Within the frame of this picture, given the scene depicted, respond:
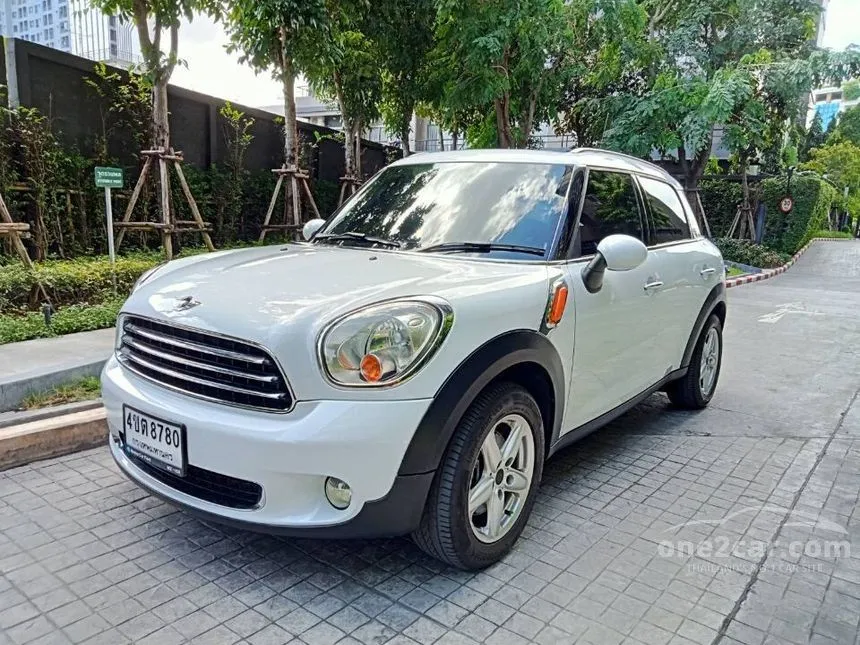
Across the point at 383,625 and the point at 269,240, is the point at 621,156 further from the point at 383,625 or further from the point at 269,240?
the point at 269,240

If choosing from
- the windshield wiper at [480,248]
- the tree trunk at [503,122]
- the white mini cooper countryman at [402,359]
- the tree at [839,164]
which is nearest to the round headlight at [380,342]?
the white mini cooper countryman at [402,359]

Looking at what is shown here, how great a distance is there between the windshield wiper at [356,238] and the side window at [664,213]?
167cm

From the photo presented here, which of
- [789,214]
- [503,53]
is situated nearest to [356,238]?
[503,53]

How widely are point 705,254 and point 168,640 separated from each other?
13.0 feet

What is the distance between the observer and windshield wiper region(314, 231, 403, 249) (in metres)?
3.27

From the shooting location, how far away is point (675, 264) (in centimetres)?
404

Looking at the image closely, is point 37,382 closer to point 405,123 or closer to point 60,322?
point 60,322

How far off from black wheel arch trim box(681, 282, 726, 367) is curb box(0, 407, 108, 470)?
12.2 ft

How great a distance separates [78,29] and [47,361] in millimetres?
8050

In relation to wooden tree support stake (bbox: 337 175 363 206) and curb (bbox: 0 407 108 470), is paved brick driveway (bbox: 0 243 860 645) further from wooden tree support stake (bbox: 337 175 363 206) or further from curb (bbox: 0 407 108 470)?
wooden tree support stake (bbox: 337 175 363 206)

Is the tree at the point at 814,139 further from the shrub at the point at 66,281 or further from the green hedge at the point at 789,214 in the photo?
the shrub at the point at 66,281

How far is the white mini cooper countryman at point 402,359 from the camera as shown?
2.21 m

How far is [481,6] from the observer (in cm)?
1025

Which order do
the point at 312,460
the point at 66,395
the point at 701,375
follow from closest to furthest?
the point at 312,460 → the point at 66,395 → the point at 701,375
